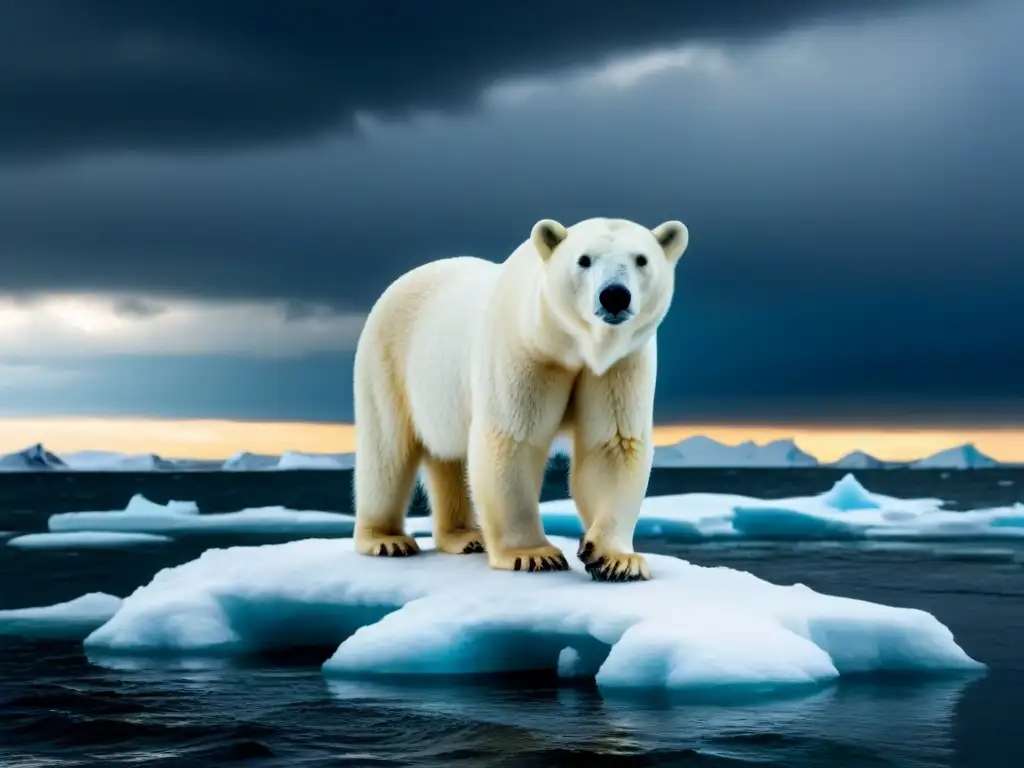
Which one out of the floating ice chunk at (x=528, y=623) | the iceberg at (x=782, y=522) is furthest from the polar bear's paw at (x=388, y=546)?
the iceberg at (x=782, y=522)

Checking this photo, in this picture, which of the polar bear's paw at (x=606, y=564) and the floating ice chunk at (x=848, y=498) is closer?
the polar bear's paw at (x=606, y=564)

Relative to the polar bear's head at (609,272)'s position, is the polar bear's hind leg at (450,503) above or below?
below

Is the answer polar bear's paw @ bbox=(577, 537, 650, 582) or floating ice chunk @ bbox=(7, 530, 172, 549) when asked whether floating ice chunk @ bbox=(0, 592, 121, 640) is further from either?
floating ice chunk @ bbox=(7, 530, 172, 549)

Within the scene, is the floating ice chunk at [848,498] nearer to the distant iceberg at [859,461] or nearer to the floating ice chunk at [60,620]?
the floating ice chunk at [60,620]

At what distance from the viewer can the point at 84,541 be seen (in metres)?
25.7

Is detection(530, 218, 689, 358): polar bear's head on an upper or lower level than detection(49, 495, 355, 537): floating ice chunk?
lower

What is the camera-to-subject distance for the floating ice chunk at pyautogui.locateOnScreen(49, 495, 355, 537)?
99.9 ft

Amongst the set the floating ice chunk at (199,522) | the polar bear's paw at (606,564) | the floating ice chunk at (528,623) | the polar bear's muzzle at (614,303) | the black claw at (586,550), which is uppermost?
the floating ice chunk at (199,522)

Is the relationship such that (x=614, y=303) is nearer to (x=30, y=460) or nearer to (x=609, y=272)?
(x=609, y=272)

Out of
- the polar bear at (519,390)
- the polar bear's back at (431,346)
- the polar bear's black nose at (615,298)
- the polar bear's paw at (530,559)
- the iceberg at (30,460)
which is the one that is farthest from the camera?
the iceberg at (30,460)

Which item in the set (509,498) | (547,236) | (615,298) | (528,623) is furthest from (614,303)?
(528,623)

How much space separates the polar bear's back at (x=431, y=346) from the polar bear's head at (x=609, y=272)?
0.88m

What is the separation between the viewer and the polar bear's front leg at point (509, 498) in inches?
262

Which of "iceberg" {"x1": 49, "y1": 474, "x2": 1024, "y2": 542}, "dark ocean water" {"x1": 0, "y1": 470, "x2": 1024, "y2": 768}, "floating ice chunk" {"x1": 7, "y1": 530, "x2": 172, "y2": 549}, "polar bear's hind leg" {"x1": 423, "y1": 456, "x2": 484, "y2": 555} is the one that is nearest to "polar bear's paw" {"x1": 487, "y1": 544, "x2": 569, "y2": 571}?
"dark ocean water" {"x1": 0, "y1": 470, "x2": 1024, "y2": 768}
